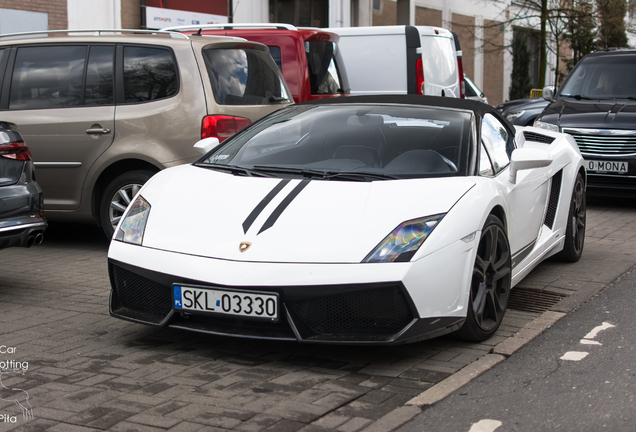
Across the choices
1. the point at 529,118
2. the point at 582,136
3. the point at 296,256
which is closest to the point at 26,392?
the point at 296,256

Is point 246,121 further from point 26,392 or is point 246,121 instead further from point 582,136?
point 582,136

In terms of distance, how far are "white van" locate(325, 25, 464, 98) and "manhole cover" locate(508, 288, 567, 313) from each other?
6662mm

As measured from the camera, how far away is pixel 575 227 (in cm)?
670

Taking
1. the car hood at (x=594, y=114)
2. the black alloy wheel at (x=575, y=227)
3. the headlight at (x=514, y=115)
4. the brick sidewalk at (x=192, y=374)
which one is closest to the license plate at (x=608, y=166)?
the car hood at (x=594, y=114)

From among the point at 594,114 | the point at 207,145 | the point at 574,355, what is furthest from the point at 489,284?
the point at 594,114

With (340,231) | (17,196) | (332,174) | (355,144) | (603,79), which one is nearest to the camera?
(340,231)

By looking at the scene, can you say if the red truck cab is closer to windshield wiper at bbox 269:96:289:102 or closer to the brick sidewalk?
windshield wiper at bbox 269:96:289:102

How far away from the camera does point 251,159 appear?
16.7 feet

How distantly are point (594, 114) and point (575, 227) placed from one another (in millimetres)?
3750

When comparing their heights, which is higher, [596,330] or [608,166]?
[608,166]

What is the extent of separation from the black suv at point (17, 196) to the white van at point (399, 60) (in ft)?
23.7

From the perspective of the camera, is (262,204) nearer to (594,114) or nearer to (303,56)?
(303,56)

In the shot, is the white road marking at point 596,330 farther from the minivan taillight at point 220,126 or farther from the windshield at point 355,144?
the minivan taillight at point 220,126

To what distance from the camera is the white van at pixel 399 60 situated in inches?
476
